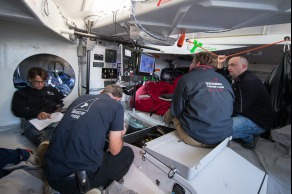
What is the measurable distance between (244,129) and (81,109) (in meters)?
1.60

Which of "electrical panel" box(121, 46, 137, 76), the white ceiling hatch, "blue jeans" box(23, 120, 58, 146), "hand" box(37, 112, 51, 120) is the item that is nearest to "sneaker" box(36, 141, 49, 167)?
"blue jeans" box(23, 120, 58, 146)

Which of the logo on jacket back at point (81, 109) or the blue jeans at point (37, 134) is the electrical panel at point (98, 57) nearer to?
the blue jeans at point (37, 134)

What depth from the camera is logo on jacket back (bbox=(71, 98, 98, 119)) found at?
1.03 metres

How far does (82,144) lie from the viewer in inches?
38.6

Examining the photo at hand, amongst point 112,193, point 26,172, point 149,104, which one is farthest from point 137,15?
point 26,172

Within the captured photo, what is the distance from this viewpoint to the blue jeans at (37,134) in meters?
1.62

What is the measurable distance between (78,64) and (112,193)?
197cm

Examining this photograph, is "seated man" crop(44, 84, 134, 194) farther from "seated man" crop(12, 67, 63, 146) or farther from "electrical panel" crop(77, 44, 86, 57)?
"electrical panel" crop(77, 44, 86, 57)

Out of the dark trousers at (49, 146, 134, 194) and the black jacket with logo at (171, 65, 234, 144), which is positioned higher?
the black jacket with logo at (171, 65, 234, 144)

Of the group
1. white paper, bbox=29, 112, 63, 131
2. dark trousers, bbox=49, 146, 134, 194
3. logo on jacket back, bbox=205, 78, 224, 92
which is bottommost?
dark trousers, bbox=49, 146, 134, 194

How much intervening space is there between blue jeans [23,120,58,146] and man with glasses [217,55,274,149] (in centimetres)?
178

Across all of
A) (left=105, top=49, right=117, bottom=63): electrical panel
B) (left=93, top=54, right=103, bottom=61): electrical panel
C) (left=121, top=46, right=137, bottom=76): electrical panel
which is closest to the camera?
(left=121, top=46, right=137, bottom=76): electrical panel

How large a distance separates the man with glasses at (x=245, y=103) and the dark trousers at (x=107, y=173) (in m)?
0.95

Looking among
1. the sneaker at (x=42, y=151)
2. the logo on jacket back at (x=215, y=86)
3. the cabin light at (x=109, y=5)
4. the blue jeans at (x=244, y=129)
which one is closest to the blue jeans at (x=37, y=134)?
the sneaker at (x=42, y=151)
